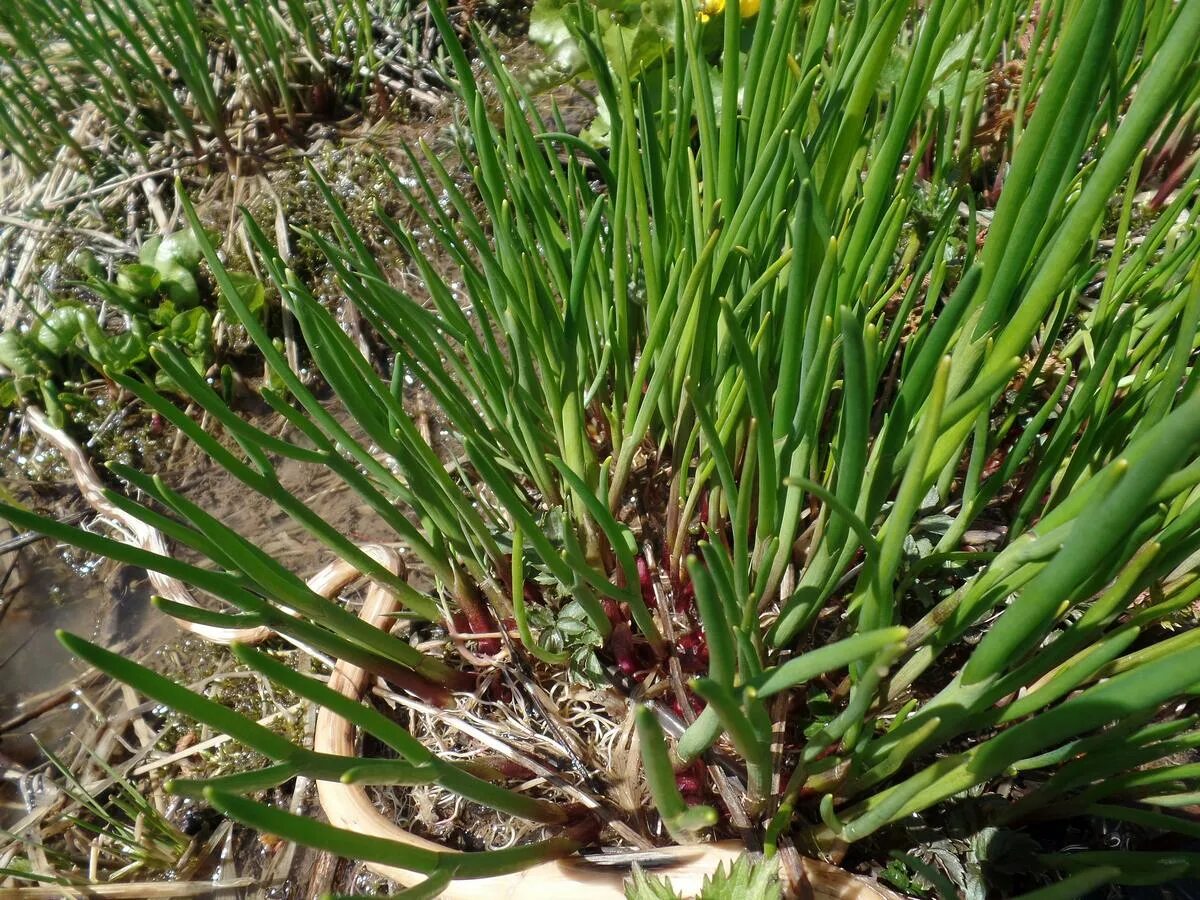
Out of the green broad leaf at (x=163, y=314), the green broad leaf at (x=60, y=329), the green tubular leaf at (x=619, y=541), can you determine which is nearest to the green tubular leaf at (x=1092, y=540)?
the green tubular leaf at (x=619, y=541)

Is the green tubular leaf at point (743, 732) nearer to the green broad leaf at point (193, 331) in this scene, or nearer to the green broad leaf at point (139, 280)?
the green broad leaf at point (193, 331)

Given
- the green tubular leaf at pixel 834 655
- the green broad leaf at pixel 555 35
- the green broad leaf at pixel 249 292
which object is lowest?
the green broad leaf at pixel 249 292

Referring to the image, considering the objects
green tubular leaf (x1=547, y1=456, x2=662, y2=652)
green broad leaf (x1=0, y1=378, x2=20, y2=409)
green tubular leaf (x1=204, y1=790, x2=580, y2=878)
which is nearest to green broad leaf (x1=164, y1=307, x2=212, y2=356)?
green broad leaf (x1=0, y1=378, x2=20, y2=409)

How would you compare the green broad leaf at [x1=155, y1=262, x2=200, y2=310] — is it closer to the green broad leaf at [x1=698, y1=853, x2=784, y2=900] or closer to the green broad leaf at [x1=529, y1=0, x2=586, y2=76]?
the green broad leaf at [x1=529, y1=0, x2=586, y2=76]

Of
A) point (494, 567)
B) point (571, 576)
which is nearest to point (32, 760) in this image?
point (494, 567)

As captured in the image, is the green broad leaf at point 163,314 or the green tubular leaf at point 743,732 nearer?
the green tubular leaf at point 743,732

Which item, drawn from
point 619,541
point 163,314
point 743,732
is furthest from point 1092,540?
point 163,314
